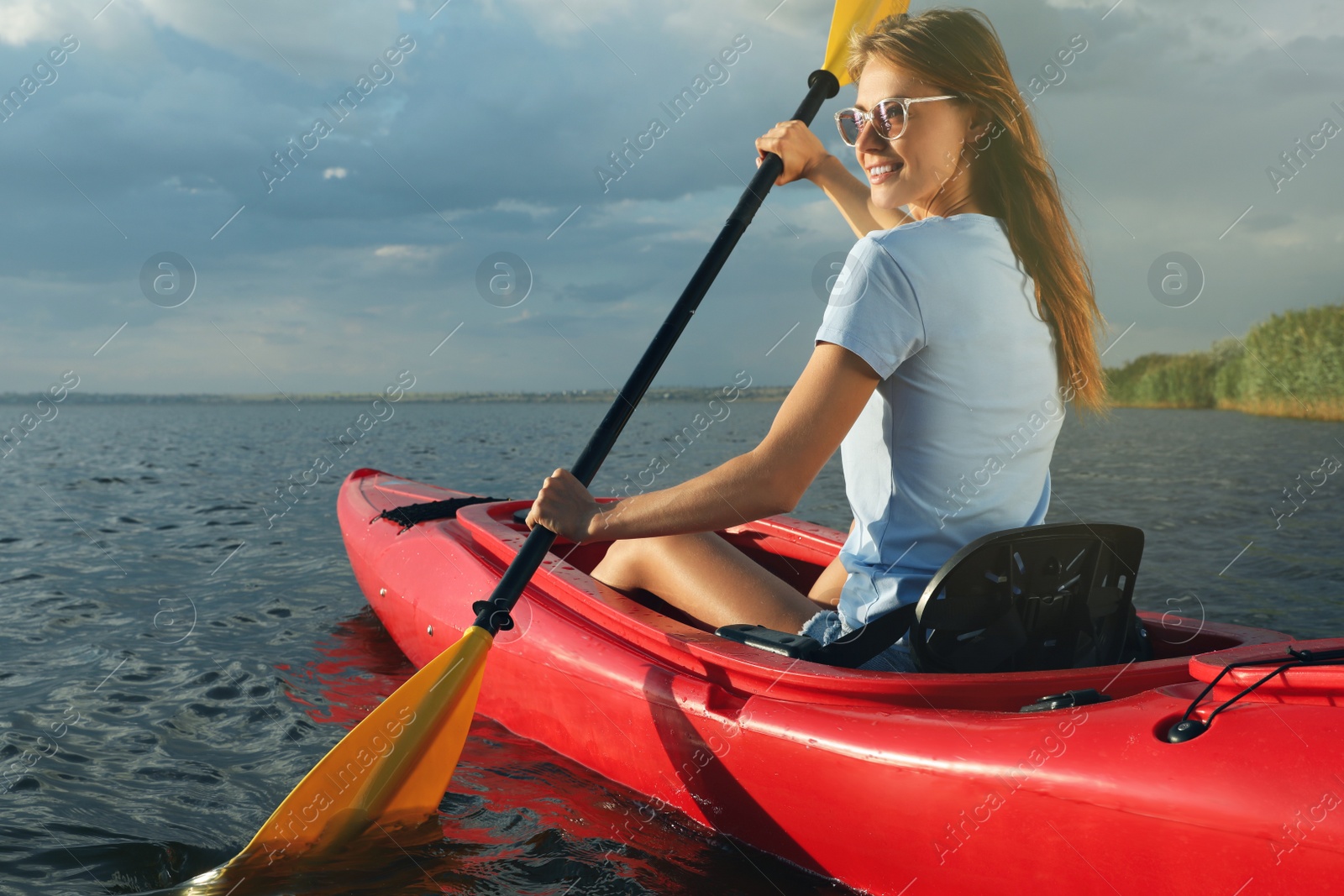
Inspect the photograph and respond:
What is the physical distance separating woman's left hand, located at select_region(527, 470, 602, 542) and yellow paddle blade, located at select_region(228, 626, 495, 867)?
0.64 m

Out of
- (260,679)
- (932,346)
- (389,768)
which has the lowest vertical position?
(260,679)

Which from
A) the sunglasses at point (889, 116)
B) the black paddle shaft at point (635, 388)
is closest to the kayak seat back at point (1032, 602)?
the sunglasses at point (889, 116)

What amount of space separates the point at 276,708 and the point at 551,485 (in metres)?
2.13

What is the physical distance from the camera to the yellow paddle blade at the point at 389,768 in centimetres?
232

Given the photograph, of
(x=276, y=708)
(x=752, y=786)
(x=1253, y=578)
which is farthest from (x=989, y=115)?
(x=1253, y=578)

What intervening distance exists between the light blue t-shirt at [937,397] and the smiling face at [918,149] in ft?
0.53

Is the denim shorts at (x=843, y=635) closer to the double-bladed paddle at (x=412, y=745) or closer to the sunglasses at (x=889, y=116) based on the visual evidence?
the double-bladed paddle at (x=412, y=745)

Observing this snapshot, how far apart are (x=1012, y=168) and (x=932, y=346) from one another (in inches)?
18.4

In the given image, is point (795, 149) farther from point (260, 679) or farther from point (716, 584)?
point (260, 679)

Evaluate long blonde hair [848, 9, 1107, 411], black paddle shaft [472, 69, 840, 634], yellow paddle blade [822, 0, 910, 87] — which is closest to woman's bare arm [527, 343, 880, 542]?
long blonde hair [848, 9, 1107, 411]

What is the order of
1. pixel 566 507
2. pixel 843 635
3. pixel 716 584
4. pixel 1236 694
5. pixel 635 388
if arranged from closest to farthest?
pixel 1236 694 → pixel 843 635 → pixel 566 507 → pixel 716 584 → pixel 635 388

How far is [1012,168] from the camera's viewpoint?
178 centimetres

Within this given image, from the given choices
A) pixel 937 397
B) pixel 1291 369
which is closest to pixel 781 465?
pixel 937 397

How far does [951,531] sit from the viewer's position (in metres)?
1.76
